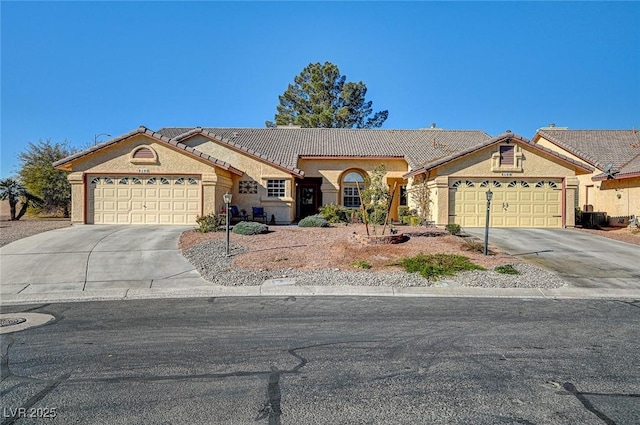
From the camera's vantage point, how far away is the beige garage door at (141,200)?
19.1 metres

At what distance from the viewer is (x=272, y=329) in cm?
636

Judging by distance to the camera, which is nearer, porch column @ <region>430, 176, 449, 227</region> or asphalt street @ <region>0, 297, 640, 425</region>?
asphalt street @ <region>0, 297, 640, 425</region>

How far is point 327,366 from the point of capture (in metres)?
4.86

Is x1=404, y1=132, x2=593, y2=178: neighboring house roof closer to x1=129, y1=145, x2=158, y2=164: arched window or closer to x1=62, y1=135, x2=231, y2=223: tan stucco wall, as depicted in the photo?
x1=62, y1=135, x2=231, y2=223: tan stucco wall

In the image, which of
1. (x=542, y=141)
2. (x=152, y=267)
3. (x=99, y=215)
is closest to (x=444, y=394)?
(x=152, y=267)

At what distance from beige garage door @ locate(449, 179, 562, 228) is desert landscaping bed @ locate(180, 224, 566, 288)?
168 inches

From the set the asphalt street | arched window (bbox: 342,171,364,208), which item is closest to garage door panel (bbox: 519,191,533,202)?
arched window (bbox: 342,171,364,208)

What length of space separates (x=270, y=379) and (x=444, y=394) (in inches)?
72.8

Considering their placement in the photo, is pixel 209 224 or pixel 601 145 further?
pixel 601 145

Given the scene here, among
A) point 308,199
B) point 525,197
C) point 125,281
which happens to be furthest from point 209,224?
point 525,197

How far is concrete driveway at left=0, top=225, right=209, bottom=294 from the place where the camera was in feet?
32.8

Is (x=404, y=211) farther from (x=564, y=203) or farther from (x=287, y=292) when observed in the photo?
(x=287, y=292)

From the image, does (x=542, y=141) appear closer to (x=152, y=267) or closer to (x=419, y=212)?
(x=419, y=212)

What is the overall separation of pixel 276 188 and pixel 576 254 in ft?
47.4
